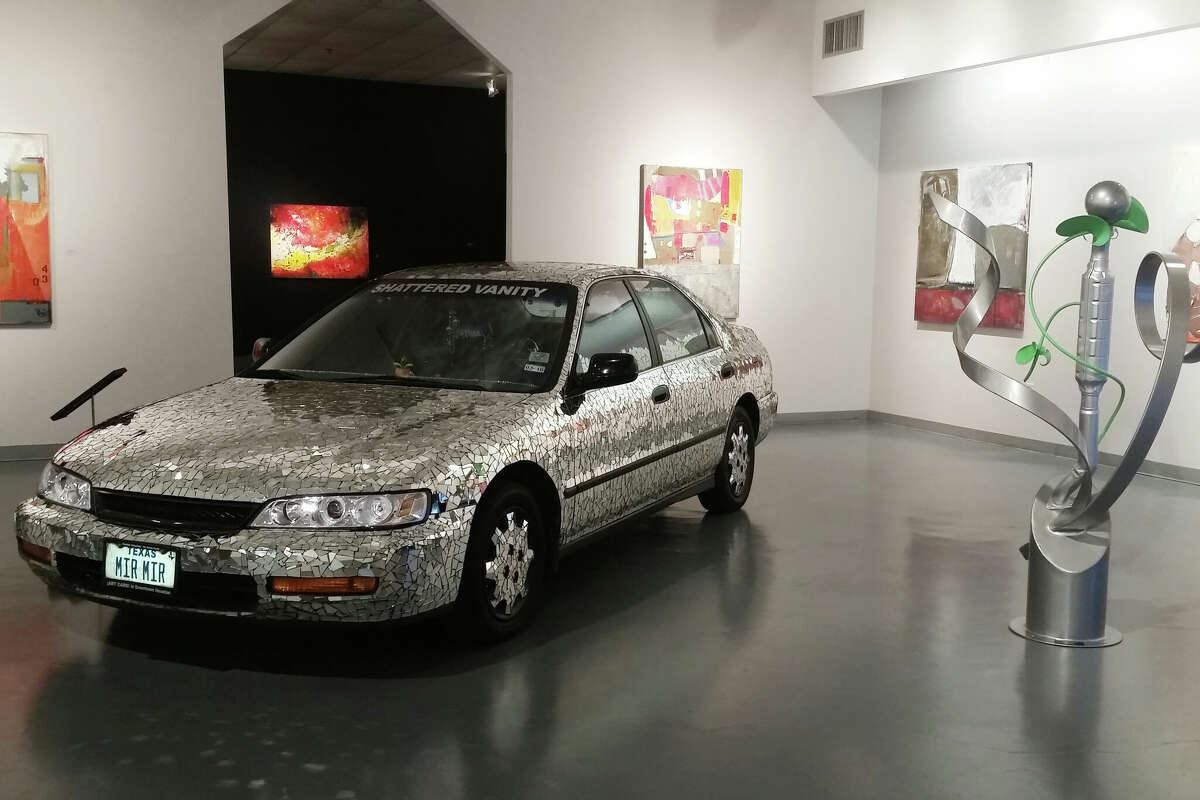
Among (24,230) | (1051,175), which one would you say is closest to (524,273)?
Result: (24,230)

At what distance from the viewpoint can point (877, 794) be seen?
292cm

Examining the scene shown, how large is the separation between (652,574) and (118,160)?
4946 mm

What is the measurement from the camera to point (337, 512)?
3428 mm

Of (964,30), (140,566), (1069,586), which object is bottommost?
(1069,586)

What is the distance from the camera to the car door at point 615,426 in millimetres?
4312

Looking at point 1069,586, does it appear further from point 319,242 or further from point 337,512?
point 319,242

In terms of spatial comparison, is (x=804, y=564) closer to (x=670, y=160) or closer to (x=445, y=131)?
(x=670, y=160)

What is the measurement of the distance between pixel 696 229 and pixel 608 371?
5.25 m

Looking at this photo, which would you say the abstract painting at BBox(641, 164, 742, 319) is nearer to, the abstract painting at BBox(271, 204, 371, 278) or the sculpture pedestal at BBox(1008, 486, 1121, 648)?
the sculpture pedestal at BBox(1008, 486, 1121, 648)

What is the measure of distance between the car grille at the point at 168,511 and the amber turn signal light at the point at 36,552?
23 cm

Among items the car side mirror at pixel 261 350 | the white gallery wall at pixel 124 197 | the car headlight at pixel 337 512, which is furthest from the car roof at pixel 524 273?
the white gallery wall at pixel 124 197

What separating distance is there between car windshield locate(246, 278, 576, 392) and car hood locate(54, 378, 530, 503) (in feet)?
0.53

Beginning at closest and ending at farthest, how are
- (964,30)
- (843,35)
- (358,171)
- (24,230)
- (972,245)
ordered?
1. (24,230)
2. (964,30)
3. (972,245)
4. (843,35)
5. (358,171)

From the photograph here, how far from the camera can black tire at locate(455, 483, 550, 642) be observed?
3.73 meters
